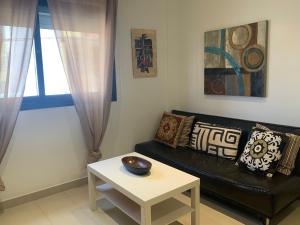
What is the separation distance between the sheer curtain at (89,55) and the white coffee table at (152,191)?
664 millimetres

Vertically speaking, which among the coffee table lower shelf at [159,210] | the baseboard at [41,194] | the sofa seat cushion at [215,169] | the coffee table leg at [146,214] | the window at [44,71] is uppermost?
the window at [44,71]

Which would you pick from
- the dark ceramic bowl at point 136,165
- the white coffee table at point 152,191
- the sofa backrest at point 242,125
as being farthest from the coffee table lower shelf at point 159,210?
the sofa backrest at point 242,125

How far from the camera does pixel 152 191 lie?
74.5 inches

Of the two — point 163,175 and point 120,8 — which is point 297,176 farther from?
point 120,8

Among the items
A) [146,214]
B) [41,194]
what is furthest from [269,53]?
[41,194]

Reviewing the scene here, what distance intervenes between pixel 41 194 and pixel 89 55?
158 cm

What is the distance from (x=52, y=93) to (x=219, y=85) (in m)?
1.94

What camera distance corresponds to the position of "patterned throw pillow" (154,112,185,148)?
3172 mm

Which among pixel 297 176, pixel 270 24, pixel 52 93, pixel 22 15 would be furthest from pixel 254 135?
pixel 22 15

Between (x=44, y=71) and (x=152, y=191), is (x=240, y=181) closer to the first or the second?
(x=152, y=191)

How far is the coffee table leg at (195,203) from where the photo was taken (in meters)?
2.08

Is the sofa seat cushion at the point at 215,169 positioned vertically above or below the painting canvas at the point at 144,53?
below

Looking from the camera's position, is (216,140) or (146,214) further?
(216,140)

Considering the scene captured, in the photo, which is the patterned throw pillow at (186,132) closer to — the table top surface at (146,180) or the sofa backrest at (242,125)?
the sofa backrest at (242,125)
